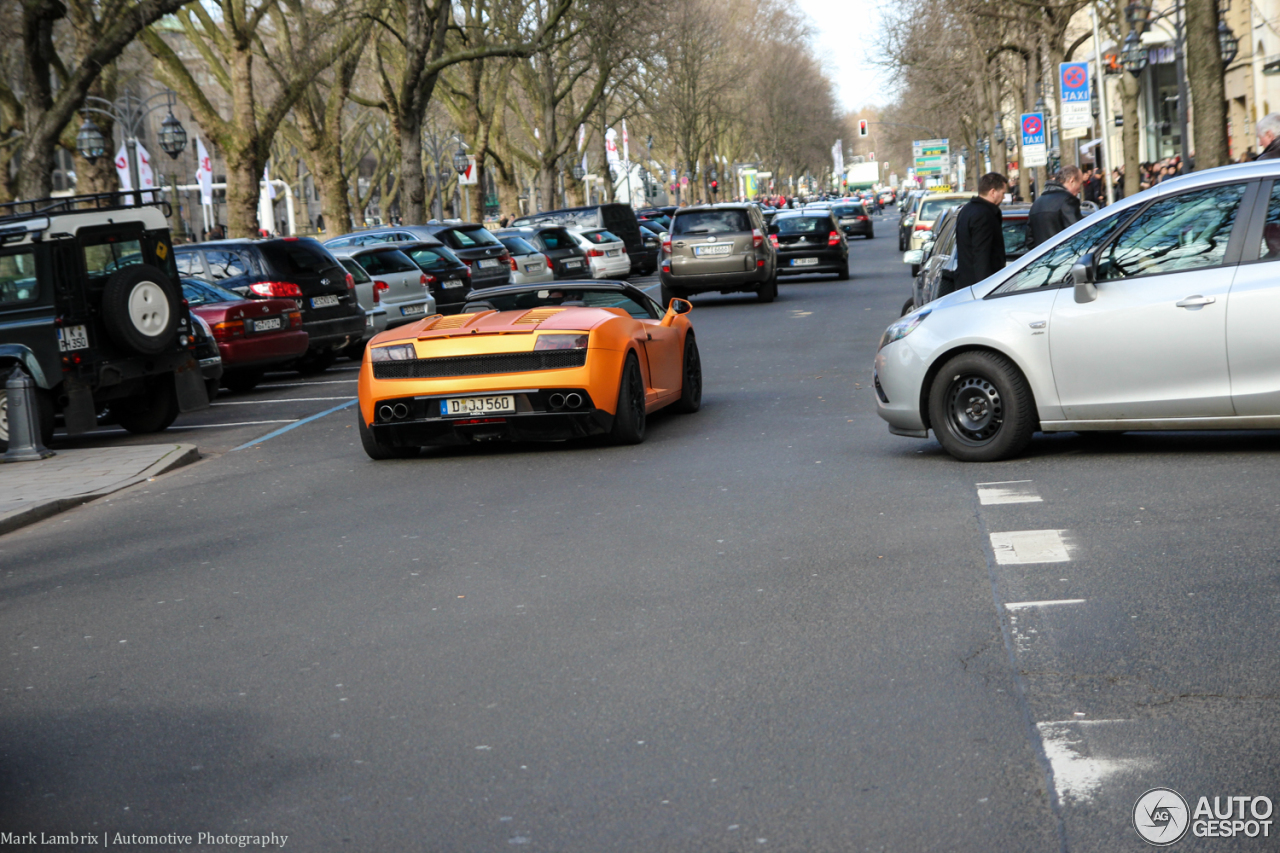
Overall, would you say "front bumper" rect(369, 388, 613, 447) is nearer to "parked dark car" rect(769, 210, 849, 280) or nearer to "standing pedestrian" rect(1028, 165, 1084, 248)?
"standing pedestrian" rect(1028, 165, 1084, 248)

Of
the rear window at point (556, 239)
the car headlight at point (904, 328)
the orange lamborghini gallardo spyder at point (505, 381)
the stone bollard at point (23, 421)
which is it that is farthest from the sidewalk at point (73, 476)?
the rear window at point (556, 239)

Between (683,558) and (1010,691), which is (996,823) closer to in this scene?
(1010,691)

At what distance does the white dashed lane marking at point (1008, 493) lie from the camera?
793 centimetres

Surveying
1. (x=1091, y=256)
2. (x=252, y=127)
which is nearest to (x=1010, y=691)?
(x=1091, y=256)

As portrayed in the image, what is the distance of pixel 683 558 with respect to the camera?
7.09m

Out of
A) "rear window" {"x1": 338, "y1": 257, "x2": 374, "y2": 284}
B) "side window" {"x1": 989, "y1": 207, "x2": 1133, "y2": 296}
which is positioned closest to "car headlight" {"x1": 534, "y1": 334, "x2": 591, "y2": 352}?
"side window" {"x1": 989, "y1": 207, "x2": 1133, "y2": 296}

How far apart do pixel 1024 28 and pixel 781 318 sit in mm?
19948

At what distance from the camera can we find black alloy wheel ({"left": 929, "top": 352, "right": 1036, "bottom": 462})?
8.98 metres

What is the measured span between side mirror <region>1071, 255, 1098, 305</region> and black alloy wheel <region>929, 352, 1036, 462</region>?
57 centimetres

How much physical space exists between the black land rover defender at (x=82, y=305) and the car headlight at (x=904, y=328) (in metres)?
6.93

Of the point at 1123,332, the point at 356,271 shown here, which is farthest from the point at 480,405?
the point at 356,271

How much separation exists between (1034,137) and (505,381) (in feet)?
99.2

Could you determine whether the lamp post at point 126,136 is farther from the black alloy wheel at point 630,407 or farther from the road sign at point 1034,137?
the road sign at point 1034,137

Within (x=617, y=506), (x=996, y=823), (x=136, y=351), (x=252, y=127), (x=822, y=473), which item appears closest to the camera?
(x=996, y=823)
